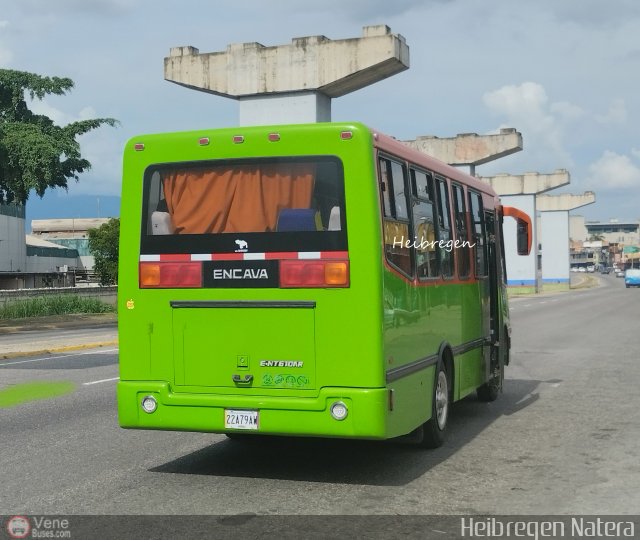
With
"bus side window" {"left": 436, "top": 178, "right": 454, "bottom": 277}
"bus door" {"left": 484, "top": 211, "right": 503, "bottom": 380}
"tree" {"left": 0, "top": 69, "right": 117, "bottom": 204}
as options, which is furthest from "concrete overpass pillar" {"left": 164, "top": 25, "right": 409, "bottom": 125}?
"bus side window" {"left": 436, "top": 178, "right": 454, "bottom": 277}

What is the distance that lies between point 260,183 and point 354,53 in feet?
71.6

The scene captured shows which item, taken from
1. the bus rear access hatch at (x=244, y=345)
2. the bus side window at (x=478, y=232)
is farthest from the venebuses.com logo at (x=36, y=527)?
the bus side window at (x=478, y=232)

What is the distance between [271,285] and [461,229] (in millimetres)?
3623

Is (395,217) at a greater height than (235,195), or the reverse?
(235,195)

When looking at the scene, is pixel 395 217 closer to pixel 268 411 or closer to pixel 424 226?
pixel 424 226

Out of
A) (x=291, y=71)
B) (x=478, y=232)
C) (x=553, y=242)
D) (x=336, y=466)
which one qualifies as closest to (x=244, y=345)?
(x=336, y=466)

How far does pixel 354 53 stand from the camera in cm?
2920

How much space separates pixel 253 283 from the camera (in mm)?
8148

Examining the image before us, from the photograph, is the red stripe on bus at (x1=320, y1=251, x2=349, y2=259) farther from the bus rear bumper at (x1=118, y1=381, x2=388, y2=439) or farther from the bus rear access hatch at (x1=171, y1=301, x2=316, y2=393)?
the bus rear bumper at (x1=118, y1=381, x2=388, y2=439)

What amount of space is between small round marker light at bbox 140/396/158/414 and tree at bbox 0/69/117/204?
33393mm

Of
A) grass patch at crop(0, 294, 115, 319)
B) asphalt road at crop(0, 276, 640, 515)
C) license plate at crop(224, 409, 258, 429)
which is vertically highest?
grass patch at crop(0, 294, 115, 319)

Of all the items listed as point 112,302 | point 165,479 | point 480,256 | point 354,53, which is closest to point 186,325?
point 165,479

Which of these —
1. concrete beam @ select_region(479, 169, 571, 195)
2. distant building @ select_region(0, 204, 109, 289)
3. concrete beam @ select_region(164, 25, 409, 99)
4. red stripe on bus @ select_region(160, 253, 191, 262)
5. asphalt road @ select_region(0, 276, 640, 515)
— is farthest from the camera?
distant building @ select_region(0, 204, 109, 289)

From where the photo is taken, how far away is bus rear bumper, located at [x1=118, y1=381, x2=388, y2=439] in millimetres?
7715
